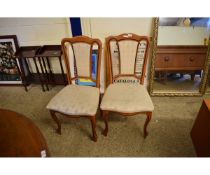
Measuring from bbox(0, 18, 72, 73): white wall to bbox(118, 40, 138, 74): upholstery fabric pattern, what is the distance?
904 mm

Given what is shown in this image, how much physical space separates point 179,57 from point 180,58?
0.02 m

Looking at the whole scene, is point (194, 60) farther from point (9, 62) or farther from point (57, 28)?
point (9, 62)

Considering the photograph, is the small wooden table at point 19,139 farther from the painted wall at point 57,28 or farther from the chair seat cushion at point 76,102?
the painted wall at point 57,28

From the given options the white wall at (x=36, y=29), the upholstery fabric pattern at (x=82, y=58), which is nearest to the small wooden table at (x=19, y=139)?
the upholstery fabric pattern at (x=82, y=58)

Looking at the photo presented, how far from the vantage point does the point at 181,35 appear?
1.95 meters

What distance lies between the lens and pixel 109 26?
202 centimetres

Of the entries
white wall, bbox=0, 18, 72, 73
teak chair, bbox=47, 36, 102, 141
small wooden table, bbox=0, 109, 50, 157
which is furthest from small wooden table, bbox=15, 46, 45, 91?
small wooden table, bbox=0, 109, 50, 157

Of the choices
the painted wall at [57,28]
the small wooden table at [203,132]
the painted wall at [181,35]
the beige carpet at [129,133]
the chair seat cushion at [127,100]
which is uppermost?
the painted wall at [57,28]

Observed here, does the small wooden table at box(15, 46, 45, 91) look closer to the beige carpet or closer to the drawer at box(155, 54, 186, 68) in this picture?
the beige carpet

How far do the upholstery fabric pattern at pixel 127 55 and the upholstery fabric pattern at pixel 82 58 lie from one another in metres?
0.36

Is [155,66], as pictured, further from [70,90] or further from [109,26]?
[70,90]

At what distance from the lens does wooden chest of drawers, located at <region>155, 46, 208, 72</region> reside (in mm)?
2018

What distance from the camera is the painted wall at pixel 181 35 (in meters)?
1.91
